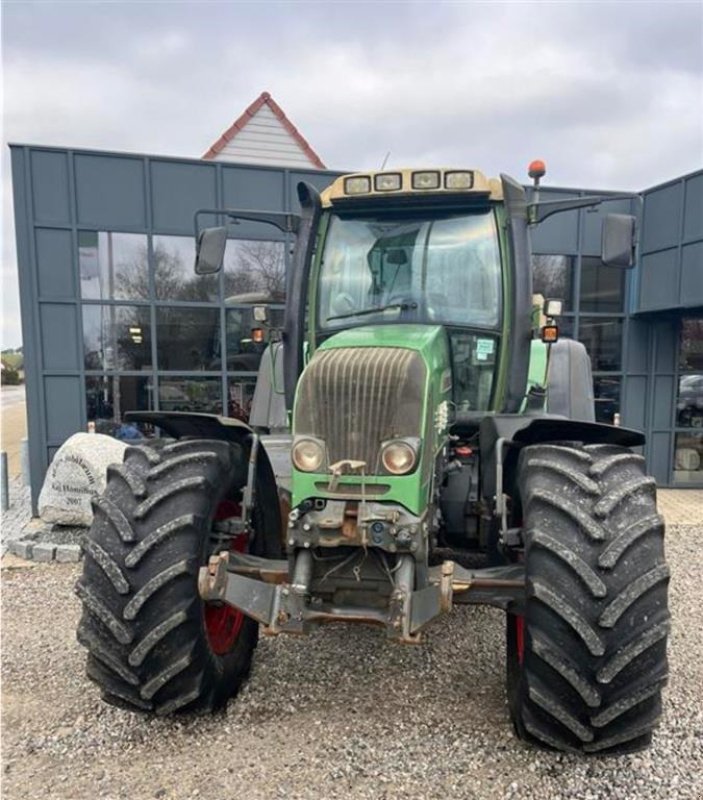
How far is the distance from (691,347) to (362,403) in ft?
27.8

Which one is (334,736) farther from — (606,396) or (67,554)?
(606,396)

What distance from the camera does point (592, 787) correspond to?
2520 mm

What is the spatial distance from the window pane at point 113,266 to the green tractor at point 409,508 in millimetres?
4627

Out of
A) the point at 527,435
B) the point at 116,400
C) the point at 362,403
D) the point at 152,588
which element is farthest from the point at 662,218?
the point at 152,588

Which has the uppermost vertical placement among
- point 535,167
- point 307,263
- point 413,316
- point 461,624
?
point 535,167

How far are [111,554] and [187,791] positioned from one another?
1011 millimetres

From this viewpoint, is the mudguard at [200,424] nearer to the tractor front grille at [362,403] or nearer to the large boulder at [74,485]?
the tractor front grille at [362,403]

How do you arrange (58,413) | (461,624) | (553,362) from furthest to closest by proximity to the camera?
1. (58,413)
2. (553,362)
3. (461,624)

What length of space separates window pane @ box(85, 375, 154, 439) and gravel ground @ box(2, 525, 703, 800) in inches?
172

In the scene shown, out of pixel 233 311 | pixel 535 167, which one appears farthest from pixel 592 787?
pixel 233 311

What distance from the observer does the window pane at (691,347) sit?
9.50 m

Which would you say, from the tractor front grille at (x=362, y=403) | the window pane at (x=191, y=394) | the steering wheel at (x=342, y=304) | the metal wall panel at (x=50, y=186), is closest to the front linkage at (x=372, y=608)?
the tractor front grille at (x=362, y=403)

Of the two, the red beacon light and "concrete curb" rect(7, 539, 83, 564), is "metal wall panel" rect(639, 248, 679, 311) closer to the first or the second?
the red beacon light

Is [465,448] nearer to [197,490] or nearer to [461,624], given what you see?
[461,624]
